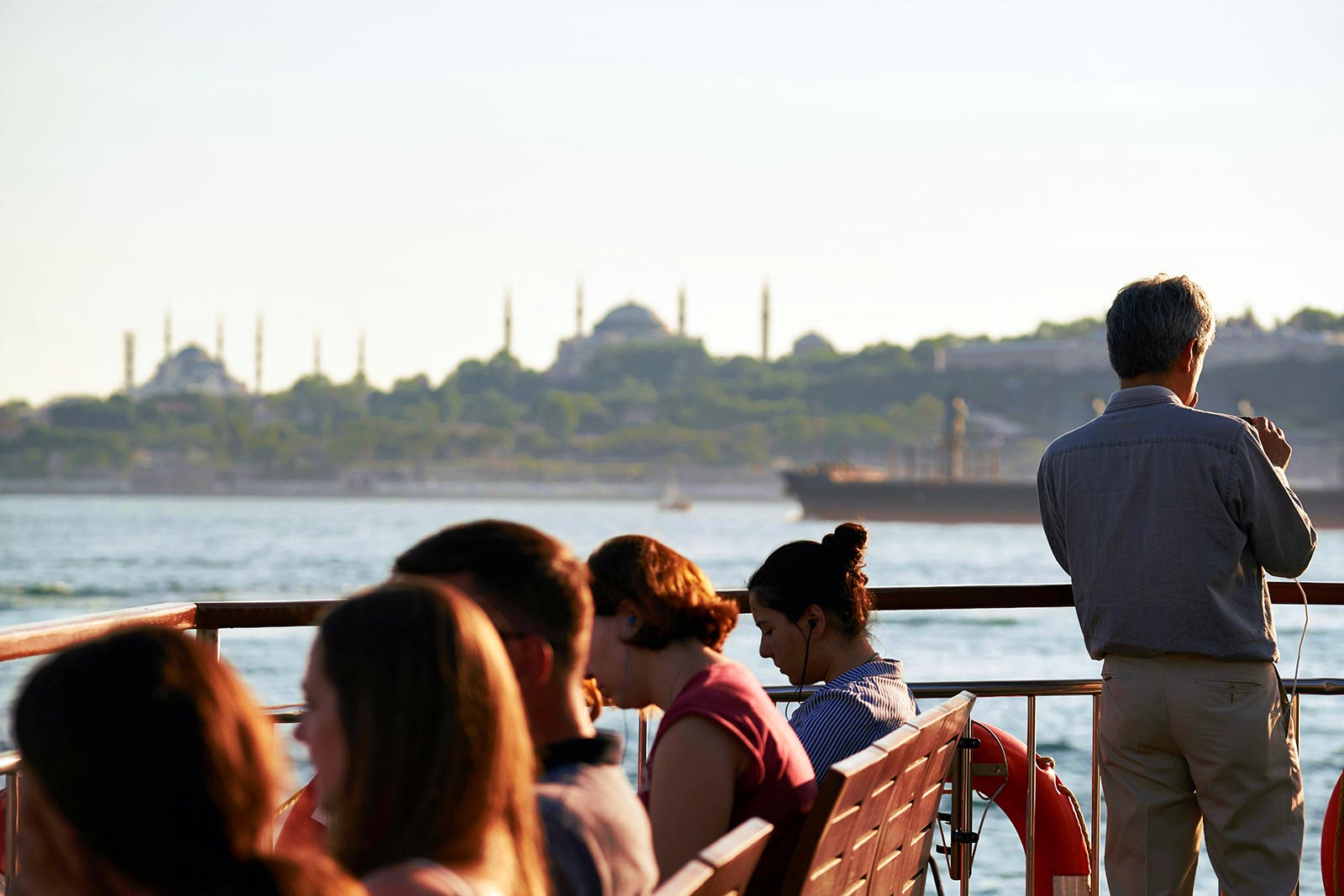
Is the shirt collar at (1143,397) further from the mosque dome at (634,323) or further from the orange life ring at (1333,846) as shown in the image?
the mosque dome at (634,323)

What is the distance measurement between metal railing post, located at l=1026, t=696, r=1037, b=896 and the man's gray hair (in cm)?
70

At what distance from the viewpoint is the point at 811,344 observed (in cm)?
15388

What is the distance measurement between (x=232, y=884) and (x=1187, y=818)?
1.95 m

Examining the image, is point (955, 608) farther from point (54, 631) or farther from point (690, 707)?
point (54, 631)

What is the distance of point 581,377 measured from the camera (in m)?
145

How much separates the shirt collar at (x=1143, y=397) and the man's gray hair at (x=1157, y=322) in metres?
0.03

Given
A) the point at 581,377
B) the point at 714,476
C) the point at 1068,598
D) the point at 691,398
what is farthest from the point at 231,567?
the point at 581,377

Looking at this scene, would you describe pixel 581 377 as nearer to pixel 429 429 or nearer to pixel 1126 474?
pixel 429 429

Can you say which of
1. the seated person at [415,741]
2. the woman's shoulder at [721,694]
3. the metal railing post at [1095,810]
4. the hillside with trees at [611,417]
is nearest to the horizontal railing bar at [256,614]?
the woman's shoulder at [721,694]

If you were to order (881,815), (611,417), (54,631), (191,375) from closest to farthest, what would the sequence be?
(881,815)
(54,631)
(611,417)
(191,375)

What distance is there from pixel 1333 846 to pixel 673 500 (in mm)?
112577

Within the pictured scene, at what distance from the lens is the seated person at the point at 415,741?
43.9 inches

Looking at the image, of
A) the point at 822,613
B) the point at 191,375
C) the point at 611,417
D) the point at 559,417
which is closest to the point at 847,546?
the point at 822,613

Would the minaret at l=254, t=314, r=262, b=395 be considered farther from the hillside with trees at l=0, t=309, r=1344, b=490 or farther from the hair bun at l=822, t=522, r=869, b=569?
the hair bun at l=822, t=522, r=869, b=569
